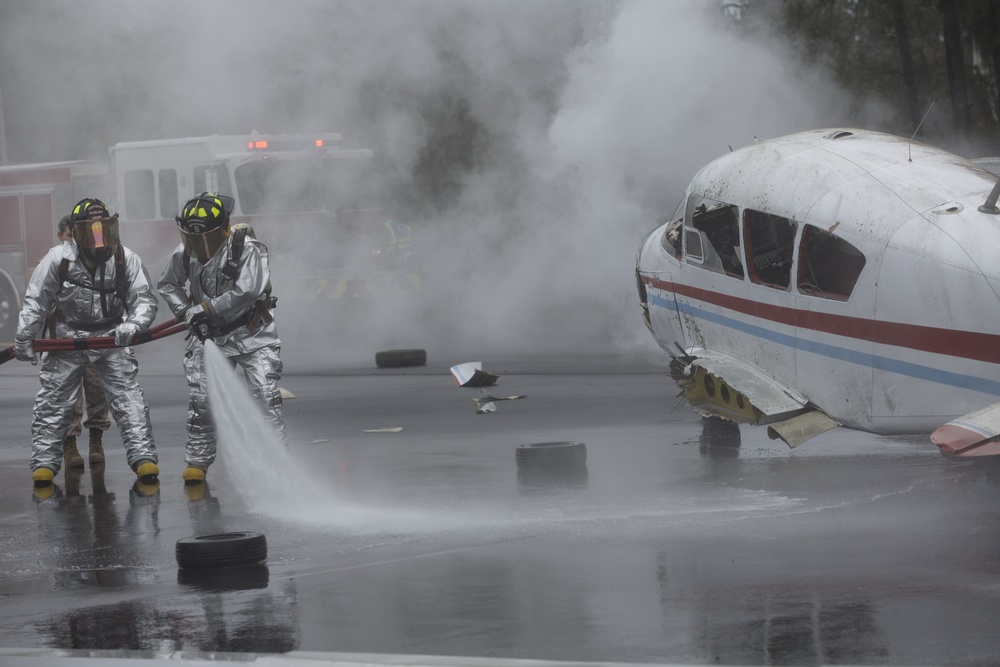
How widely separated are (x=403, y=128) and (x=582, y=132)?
6568mm

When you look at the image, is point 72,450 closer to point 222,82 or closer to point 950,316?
point 950,316

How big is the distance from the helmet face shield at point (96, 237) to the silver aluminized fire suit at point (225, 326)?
517 mm

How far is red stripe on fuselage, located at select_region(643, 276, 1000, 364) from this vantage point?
25.5 ft

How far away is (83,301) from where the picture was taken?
10.5 metres

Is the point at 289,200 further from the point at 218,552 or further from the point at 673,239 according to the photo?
the point at 218,552

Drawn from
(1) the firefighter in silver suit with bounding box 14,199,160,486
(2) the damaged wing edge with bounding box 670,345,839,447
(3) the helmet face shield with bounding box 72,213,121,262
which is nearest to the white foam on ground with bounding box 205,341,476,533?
(1) the firefighter in silver suit with bounding box 14,199,160,486

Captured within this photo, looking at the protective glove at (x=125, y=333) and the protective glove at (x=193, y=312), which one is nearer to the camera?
the protective glove at (x=193, y=312)

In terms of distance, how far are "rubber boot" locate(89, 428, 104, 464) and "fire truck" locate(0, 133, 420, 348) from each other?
35.7ft

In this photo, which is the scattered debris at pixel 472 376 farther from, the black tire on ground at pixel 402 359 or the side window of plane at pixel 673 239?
the side window of plane at pixel 673 239

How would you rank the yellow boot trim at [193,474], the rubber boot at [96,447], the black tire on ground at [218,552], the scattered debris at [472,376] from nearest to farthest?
the black tire on ground at [218,552], the yellow boot trim at [193,474], the rubber boot at [96,447], the scattered debris at [472,376]

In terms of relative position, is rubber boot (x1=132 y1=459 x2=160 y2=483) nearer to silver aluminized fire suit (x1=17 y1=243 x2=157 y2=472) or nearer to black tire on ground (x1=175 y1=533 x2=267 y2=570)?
silver aluminized fire suit (x1=17 y1=243 x2=157 y2=472)

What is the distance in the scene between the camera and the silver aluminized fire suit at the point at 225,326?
32.5ft

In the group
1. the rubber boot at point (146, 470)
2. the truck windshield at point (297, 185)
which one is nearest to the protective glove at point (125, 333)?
the rubber boot at point (146, 470)

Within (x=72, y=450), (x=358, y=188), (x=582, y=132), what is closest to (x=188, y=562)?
(x=72, y=450)
